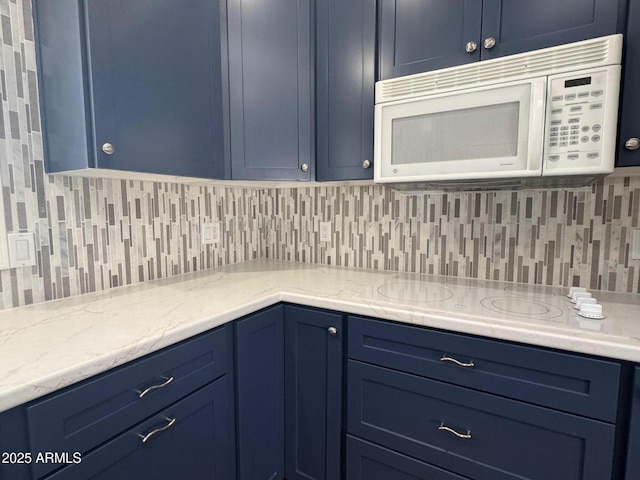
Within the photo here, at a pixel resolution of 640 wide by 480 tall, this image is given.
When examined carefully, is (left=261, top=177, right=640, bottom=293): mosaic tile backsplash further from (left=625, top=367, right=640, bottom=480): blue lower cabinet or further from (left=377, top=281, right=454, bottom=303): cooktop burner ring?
(left=625, top=367, right=640, bottom=480): blue lower cabinet

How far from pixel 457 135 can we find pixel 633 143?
491 millimetres

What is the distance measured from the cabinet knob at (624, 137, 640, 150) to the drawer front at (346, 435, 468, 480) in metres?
1.13

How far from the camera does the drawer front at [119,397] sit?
72 cm

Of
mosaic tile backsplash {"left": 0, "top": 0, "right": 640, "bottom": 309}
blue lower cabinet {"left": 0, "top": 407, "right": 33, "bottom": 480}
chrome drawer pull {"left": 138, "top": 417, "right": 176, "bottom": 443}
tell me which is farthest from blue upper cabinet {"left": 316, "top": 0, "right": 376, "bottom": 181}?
blue lower cabinet {"left": 0, "top": 407, "right": 33, "bottom": 480}

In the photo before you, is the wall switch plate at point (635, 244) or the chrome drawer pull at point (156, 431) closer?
the chrome drawer pull at point (156, 431)

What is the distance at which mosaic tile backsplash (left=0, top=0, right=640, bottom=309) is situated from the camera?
1.12 meters

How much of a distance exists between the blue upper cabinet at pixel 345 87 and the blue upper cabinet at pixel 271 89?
2.4 inches

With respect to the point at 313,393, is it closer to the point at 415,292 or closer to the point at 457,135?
the point at 415,292

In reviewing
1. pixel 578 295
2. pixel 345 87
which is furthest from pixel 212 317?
pixel 578 295

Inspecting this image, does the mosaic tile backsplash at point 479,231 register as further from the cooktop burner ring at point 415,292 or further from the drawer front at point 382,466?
the drawer front at point 382,466

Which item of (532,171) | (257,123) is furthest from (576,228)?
(257,123)

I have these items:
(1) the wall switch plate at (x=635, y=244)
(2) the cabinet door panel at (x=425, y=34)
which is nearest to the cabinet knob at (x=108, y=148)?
(2) the cabinet door panel at (x=425, y=34)

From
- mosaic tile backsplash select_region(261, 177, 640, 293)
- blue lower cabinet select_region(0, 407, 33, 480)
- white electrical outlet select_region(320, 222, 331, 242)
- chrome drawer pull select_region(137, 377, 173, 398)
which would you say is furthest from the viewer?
white electrical outlet select_region(320, 222, 331, 242)

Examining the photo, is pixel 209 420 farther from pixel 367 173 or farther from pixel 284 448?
pixel 367 173
